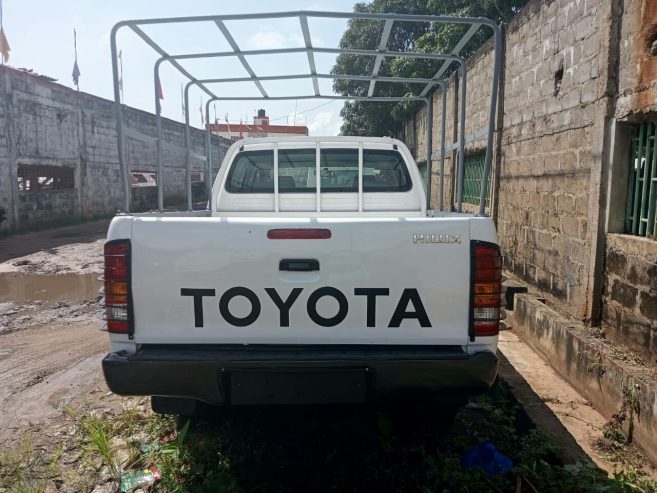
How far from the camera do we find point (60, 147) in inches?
582

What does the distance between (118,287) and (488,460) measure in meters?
2.12

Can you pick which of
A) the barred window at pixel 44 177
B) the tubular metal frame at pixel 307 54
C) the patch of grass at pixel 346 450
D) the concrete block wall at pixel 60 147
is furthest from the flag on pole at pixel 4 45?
the patch of grass at pixel 346 450

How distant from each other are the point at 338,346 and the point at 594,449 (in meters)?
1.84

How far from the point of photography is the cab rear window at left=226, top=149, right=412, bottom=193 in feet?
13.5

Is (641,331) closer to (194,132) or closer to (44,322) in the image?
(44,322)

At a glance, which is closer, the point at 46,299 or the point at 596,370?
the point at 596,370

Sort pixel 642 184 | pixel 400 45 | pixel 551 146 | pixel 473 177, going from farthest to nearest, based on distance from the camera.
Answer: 1. pixel 400 45
2. pixel 473 177
3. pixel 551 146
4. pixel 642 184

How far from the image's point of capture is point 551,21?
17.7 feet

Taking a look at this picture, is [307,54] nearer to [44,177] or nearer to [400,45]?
[44,177]

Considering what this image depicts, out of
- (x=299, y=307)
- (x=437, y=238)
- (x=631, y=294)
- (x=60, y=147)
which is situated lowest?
(x=631, y=294)

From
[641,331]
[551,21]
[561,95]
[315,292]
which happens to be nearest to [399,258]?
[315,292]

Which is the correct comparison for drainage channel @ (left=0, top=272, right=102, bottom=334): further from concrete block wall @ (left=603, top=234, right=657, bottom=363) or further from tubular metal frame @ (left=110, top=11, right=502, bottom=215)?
concrete block wall @ (left=603, top=234, right=657, bottom=363)

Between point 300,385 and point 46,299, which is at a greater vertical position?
point 300,385

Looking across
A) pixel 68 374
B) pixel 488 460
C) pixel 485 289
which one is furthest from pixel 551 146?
pixel 68 374
